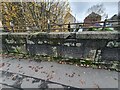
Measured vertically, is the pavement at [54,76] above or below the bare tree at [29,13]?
below

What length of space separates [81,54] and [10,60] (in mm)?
2889

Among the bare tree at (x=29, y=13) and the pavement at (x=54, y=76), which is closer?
the pavement at (x=54, y=76)

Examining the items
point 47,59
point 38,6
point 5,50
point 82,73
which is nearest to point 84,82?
point 82,73

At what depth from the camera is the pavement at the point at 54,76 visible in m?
3.69

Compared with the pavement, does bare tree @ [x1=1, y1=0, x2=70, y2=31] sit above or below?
above

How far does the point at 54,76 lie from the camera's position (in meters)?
4.15

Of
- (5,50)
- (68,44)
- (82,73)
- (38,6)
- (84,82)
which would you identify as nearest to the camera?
(84,82)

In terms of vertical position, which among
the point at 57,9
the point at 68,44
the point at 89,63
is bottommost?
the point at 89,63

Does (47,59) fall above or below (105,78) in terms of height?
above

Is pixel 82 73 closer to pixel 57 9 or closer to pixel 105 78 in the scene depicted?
pixel 105 78

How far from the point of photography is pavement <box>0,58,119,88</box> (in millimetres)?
3693

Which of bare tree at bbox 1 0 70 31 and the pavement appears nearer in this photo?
the pavement

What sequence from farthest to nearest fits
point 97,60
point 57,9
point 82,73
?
point 57,9, point 97,60, point 82,73

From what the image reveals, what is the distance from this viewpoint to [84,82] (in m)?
3.76
